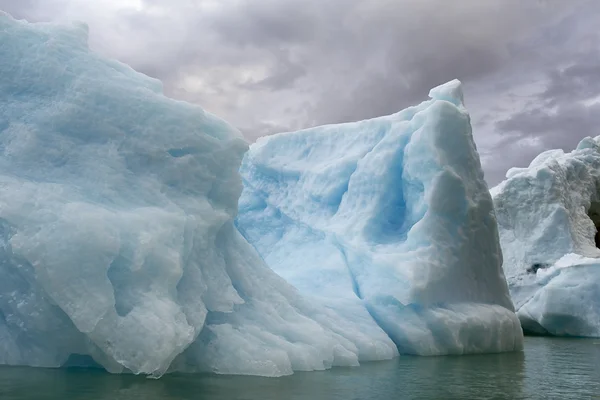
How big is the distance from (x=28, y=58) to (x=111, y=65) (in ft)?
3.14

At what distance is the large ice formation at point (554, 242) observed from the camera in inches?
597

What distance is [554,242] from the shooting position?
1816cm

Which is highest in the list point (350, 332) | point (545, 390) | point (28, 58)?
point (28, 58)

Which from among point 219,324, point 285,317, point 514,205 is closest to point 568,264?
point 514,205

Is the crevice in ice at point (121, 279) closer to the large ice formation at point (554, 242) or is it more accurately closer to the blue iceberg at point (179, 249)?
the blue iceberg at point (179, 249)

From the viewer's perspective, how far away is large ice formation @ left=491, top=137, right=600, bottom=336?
1516cm

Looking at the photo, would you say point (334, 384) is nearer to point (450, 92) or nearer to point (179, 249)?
point (179, 249)

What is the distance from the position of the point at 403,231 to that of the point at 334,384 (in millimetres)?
5558

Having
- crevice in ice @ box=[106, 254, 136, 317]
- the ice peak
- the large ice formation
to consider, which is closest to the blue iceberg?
crevice in ice @ box=[106, 254, 136, 317]

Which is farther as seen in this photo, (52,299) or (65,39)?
(65,39)

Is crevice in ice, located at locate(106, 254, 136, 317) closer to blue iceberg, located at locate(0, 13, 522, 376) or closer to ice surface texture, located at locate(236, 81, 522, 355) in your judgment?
blue iceberg, located at locate(0, 13, 522, 376)

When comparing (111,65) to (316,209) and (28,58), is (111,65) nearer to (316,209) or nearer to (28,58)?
(28,58)

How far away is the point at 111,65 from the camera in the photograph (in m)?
7.55

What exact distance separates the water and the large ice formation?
865 centimetres
